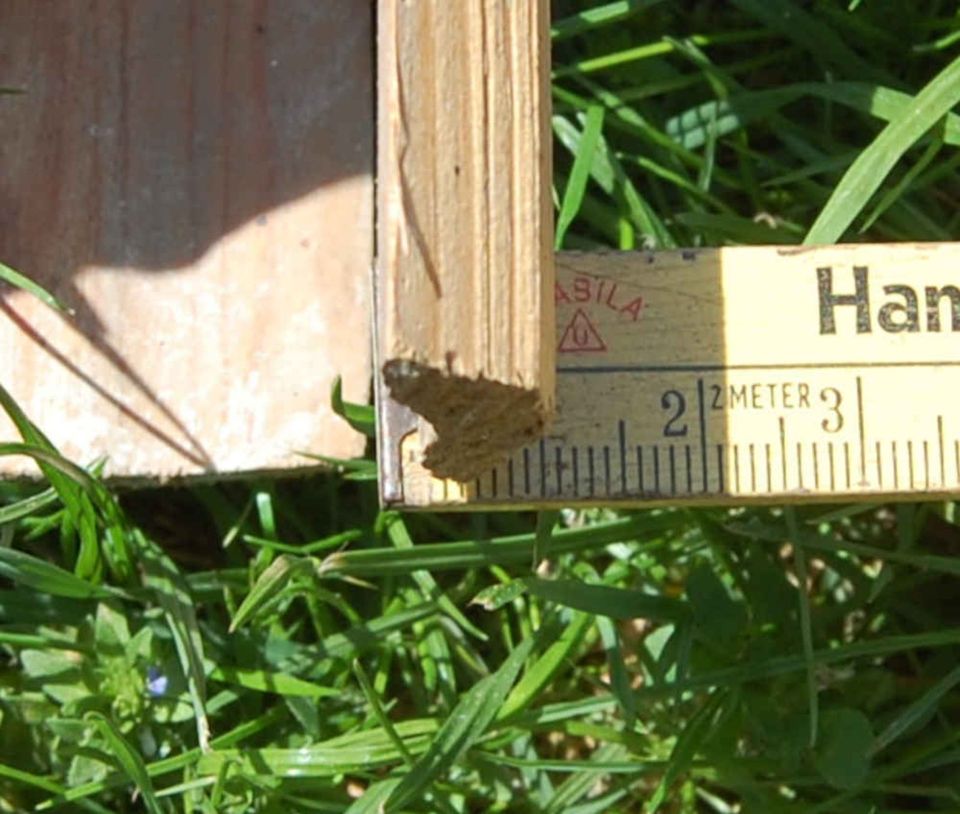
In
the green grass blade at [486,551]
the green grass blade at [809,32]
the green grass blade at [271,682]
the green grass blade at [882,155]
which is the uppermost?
the green grass blade at [809,32]

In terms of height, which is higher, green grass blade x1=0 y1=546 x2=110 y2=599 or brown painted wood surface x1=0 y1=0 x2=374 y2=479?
brown painted wood surface x1=0 y1=0 x2=374 y2=479

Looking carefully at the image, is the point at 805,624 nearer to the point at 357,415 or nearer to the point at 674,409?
the point at 674,409

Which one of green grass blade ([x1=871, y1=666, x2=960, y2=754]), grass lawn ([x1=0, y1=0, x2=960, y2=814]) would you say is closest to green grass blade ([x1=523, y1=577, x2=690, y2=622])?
grass lawn ([x1=0, y1=0, x2=960, y2=814])

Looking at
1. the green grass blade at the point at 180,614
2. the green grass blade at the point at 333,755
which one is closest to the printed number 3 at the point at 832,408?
the green grass blade at the point at 333,755

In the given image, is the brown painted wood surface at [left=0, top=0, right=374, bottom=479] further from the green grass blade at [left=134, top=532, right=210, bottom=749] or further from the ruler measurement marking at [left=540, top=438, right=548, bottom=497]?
the ruler measurement marking at [left=540, top=438, right=548, bottom=497]

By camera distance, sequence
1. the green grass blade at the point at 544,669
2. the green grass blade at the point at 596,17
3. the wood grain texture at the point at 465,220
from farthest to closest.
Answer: the green grass blade at the point at 596,17, the green grass blade at the point at 544,669, the wood grain texture at the point at 465,220

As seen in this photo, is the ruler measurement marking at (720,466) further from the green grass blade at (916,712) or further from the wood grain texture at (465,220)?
the green grass blade at (916,712)
